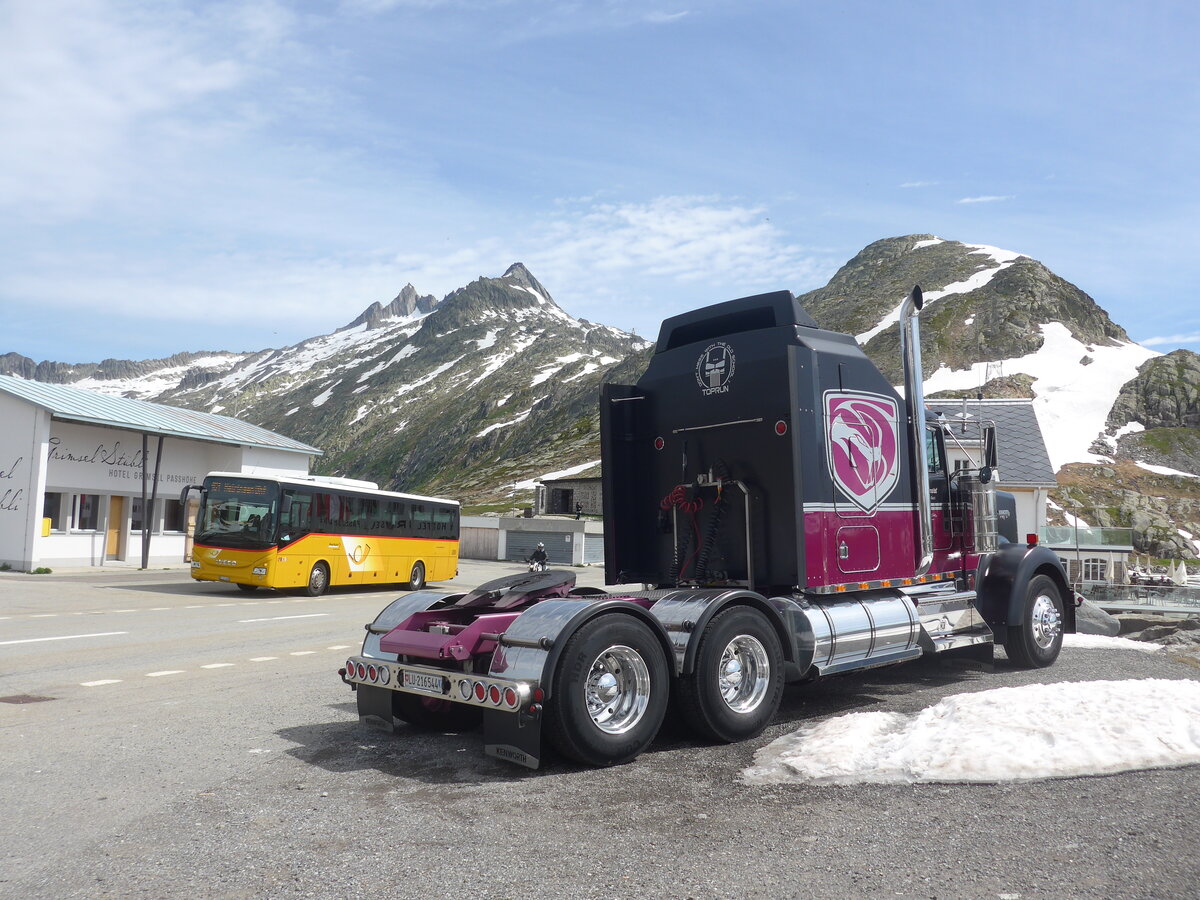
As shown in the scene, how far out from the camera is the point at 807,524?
7621 millimetres

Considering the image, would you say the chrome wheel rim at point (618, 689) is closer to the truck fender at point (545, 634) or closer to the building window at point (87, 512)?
the truck fender at point (545, 634)

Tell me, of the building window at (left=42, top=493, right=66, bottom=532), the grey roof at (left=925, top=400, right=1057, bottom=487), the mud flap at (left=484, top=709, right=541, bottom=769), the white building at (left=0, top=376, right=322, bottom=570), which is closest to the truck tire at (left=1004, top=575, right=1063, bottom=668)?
the mud flap at (left=484, top=709, right=541, bottom=769)

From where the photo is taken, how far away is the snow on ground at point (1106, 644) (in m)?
11.7

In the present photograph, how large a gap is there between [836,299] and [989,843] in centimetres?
15509

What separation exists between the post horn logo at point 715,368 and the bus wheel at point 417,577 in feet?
70.4

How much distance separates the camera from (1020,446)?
122 feet

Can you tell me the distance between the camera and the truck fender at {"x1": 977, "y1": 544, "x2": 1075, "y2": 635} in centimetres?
958

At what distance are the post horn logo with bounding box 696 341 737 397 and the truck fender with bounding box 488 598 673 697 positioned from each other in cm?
282

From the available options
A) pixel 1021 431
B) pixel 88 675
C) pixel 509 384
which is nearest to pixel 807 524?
pixel 88 675

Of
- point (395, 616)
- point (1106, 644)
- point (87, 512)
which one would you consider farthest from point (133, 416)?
point (1106, 644)

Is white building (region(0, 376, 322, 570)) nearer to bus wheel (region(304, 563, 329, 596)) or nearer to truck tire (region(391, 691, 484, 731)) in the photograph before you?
bus wheel (region(304, 563, 329, 596))

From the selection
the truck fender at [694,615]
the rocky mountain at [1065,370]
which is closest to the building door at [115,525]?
the truck fender at [694,615]

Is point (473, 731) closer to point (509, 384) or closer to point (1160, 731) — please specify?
point (1160, 731)

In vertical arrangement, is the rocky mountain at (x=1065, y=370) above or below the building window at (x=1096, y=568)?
above
